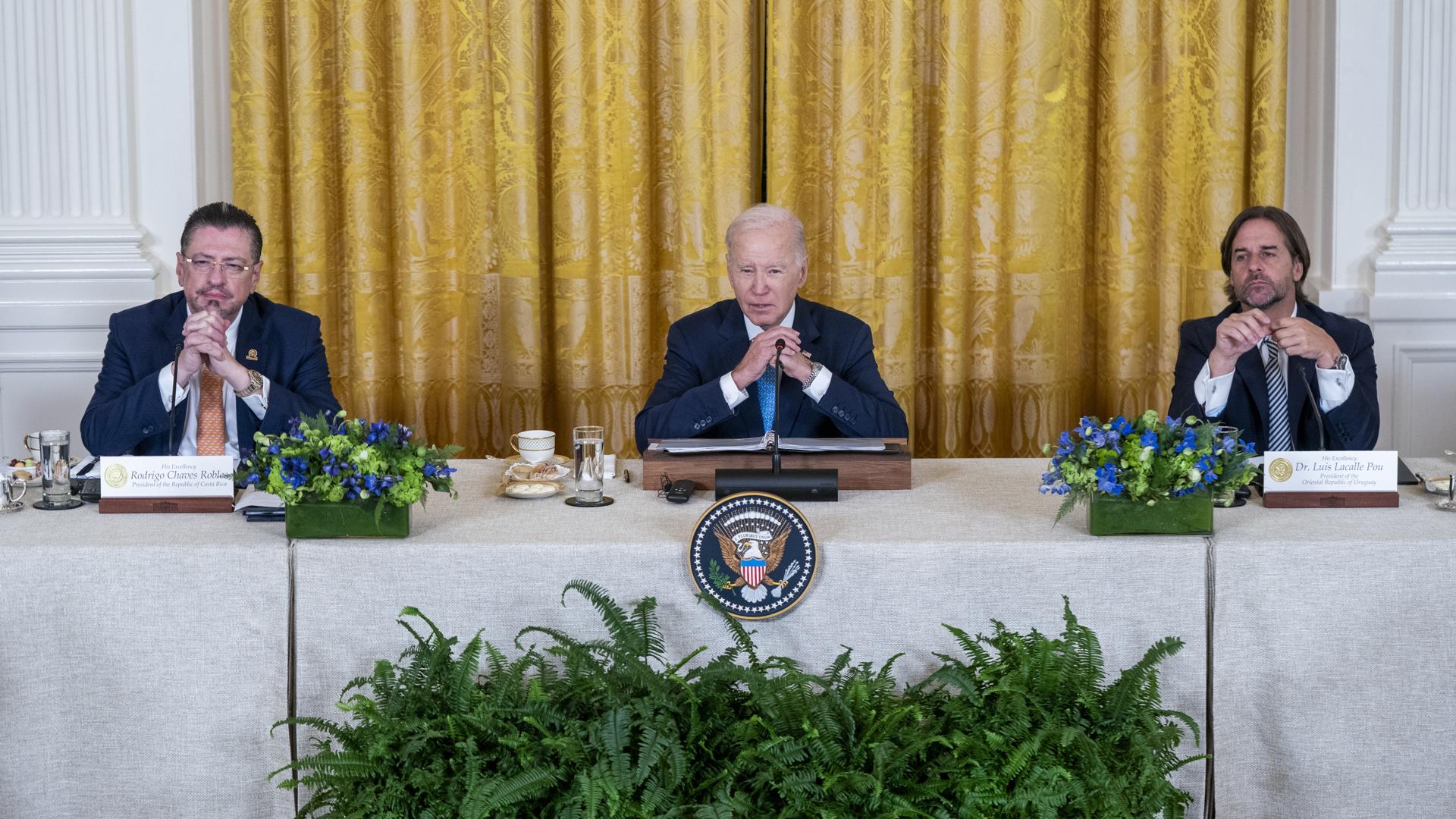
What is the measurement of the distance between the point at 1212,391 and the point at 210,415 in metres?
2.08

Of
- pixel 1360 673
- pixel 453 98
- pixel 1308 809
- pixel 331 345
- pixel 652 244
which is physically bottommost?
pixel 1308 809

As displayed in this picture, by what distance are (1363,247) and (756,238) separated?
197 cm

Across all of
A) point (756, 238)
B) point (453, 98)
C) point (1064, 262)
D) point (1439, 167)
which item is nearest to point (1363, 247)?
point (1439, 167)

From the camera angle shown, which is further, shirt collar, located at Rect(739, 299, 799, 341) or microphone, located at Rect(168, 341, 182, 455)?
shirt collar, located at Rect(739, 299, 799, 341)

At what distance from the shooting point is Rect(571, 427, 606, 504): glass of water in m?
2.59

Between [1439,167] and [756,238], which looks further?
[1439,167]

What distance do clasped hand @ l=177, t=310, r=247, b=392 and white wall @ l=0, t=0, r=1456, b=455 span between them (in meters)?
1.31

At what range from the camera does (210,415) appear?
9.70 feet

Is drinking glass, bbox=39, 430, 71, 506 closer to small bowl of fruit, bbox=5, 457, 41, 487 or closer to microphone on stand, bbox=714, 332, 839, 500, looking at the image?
small bowl of fruit, bbox=5, 457, 41, 487

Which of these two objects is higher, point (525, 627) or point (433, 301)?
point (433, 301)

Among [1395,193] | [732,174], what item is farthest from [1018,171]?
[1395,193]

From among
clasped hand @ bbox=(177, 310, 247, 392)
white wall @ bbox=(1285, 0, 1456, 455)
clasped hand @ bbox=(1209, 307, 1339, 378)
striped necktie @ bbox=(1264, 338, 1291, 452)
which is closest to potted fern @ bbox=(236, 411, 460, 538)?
clasped hand @ bbox=(177, 310, 247, 392)

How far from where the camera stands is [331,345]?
4.34 m

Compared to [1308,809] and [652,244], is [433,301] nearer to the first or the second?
[652,244]
